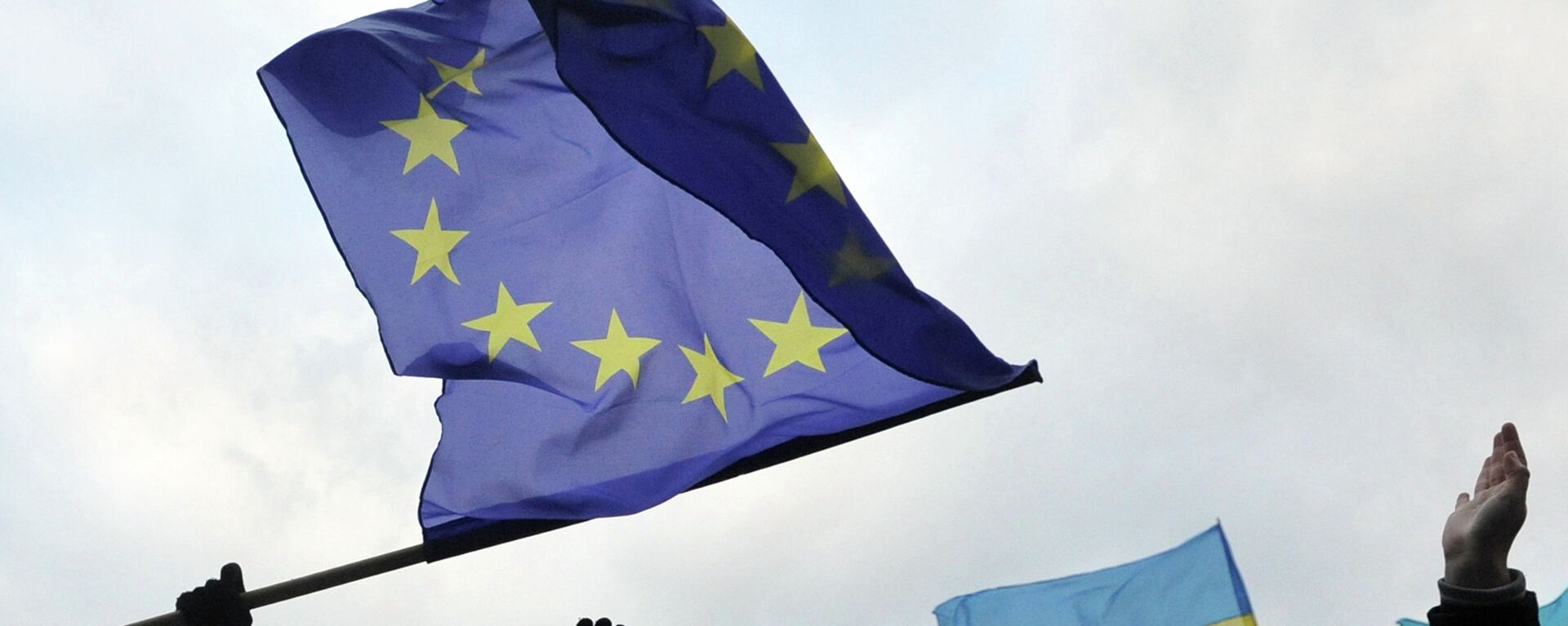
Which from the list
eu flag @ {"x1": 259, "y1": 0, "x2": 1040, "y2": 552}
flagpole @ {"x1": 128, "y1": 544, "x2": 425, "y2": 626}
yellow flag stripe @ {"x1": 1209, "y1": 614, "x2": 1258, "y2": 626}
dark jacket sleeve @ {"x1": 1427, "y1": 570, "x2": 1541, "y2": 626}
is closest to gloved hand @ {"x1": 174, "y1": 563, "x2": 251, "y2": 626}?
flagpole @ {"x1": 128, "y1": 544, "x2": 425, "y2": 626}

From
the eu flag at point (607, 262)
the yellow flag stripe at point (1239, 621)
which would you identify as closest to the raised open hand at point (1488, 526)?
the eu flag at point (607, 262)

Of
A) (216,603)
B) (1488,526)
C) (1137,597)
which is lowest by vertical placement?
(1488,526)

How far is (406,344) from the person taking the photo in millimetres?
8102

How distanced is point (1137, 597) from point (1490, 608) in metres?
8.39

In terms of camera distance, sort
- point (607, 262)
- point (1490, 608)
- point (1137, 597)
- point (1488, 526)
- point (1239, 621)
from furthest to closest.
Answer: point (1137, 597) → point (1239, 621) → point (607, 262) → point (1488, 526) → point (1490, 608)

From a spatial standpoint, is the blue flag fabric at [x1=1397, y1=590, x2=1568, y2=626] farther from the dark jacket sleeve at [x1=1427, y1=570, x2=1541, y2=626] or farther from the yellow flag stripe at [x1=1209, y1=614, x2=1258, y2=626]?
the dark jacket sleeve at [x1=1427, y1=570, x2=1541, y2=626]

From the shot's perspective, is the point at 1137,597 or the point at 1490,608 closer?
the point at 1490,608

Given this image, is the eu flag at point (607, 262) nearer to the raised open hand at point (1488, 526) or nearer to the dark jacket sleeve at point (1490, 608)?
the raised open hand at point (1488, 526)

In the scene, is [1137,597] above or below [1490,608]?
above

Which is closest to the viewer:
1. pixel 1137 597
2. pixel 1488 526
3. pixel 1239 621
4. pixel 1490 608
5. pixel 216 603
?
pixel 1490 608

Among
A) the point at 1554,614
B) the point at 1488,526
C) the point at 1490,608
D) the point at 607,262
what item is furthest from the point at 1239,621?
the point at 1490,608

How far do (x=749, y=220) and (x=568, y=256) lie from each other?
43.2 inches

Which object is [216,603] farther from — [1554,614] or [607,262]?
[1554,614]

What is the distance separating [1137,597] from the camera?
43.1 feet
